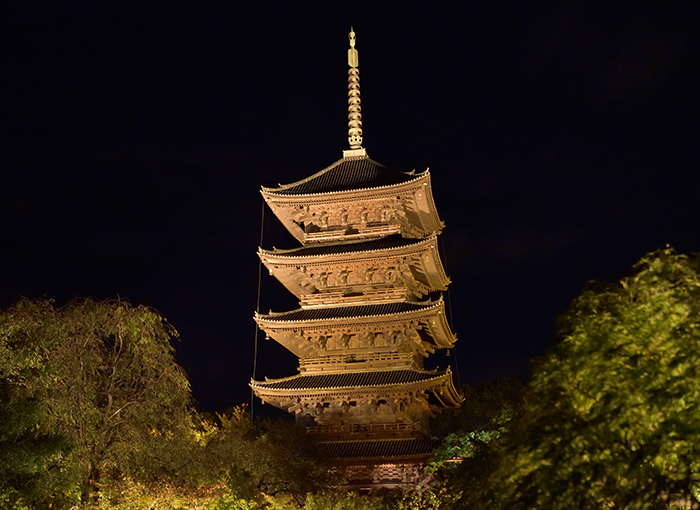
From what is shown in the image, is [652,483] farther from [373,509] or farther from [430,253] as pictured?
[430,253]

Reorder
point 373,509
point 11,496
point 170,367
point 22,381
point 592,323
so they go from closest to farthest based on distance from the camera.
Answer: point 592,323 → point 11,496 → point 22,381 → point 170,367 → point 373,509

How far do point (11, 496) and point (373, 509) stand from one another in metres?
11.3

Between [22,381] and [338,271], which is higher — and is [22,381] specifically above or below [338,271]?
below

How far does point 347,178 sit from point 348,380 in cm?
948

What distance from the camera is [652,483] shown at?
1062 centimetres

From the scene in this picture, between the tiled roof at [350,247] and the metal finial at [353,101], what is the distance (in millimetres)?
6078

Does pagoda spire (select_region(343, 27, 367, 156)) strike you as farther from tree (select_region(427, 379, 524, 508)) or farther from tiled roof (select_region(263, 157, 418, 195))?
tree (select_region(427, 379, 524, 508))

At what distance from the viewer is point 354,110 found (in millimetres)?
40188

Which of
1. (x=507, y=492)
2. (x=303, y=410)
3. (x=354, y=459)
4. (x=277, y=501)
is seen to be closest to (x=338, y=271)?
(x=303, y=410)

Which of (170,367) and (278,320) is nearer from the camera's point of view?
(170,367)

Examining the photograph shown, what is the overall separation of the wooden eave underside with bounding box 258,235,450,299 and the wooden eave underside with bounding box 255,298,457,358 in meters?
2.02

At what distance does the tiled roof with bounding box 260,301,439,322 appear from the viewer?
108 feet

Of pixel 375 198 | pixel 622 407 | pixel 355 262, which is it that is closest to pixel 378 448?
pixel 355 262

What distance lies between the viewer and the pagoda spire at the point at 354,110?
38.9 m
